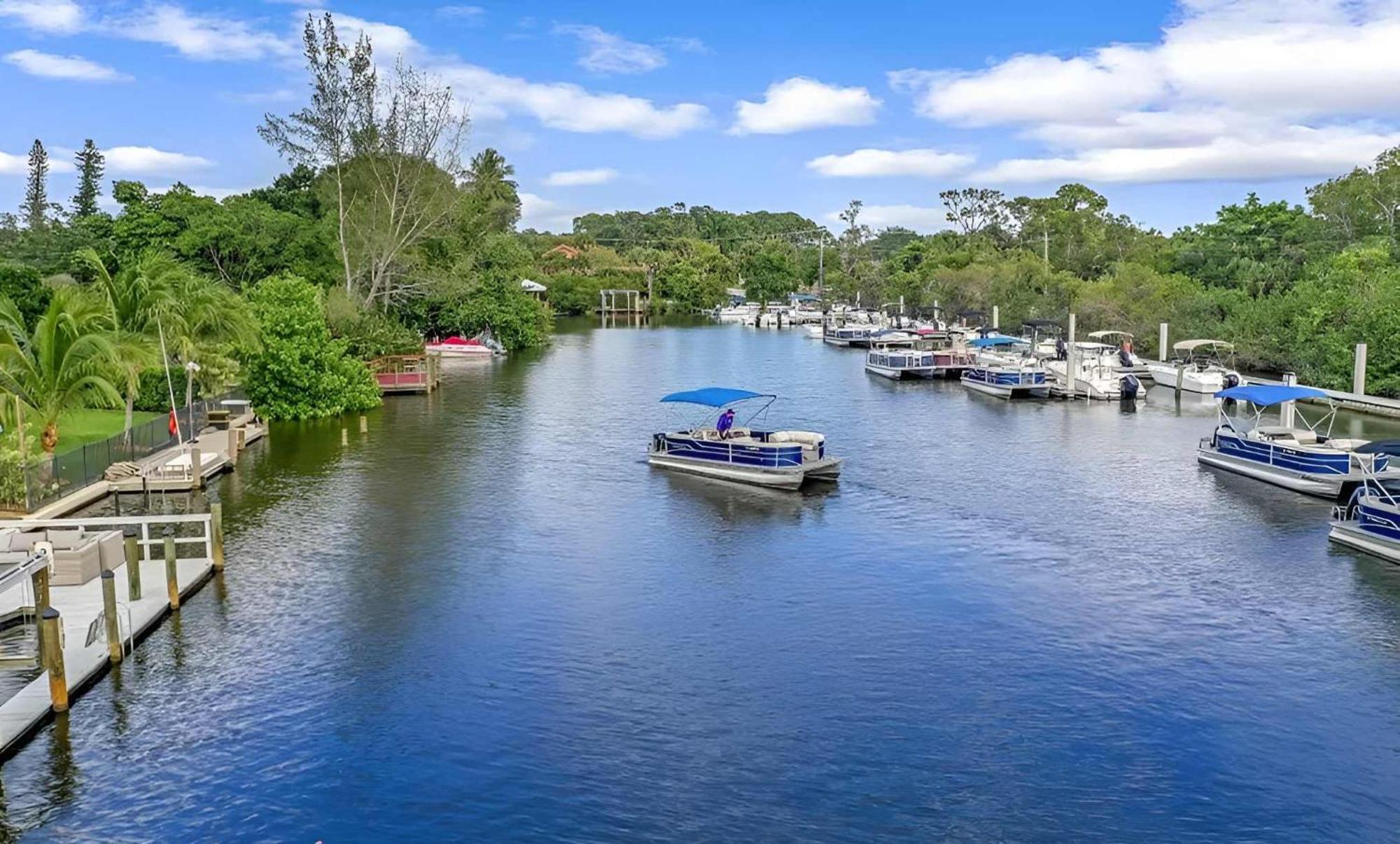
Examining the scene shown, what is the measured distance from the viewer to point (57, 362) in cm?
3319

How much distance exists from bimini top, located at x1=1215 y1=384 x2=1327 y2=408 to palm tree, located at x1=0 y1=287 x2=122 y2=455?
34.6m

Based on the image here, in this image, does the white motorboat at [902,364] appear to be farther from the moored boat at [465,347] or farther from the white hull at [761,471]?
the white hull at [761,471]

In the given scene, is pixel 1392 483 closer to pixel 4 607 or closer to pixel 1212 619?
pixel 1212 619

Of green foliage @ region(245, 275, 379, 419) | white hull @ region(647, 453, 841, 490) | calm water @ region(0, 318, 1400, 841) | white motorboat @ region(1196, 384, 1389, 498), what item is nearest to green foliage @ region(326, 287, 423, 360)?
green foliage @ region(245, 275, 379, 419)

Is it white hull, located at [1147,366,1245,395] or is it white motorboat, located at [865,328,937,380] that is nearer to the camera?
white hull, located at [1147,366,1245,395]

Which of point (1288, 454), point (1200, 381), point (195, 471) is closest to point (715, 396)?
point (195, 471)

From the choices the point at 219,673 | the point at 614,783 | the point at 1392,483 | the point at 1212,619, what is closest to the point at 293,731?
the point at 219,673

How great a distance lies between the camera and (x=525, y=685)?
20.1m

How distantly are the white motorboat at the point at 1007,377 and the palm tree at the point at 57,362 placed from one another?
4389cm

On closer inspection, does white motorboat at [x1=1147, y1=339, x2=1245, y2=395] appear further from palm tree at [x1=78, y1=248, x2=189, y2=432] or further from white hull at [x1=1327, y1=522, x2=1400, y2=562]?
palm tree at [x1=78, y1=248, x2=189, y2=432]

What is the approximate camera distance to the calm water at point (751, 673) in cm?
1592

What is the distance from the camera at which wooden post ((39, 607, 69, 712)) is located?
58.2 ft

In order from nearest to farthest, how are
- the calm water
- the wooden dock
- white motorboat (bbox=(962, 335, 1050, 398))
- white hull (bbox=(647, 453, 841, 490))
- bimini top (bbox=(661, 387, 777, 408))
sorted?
the calm water → the wooden dock → white hull (bbox=(647, 453, 841, 490)) → bimini top (bbox=(661, 387, 777, 408)) → white motorboat (bbox=(962, 335, 1050, 398))

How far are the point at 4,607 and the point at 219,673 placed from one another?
5.05 metres
